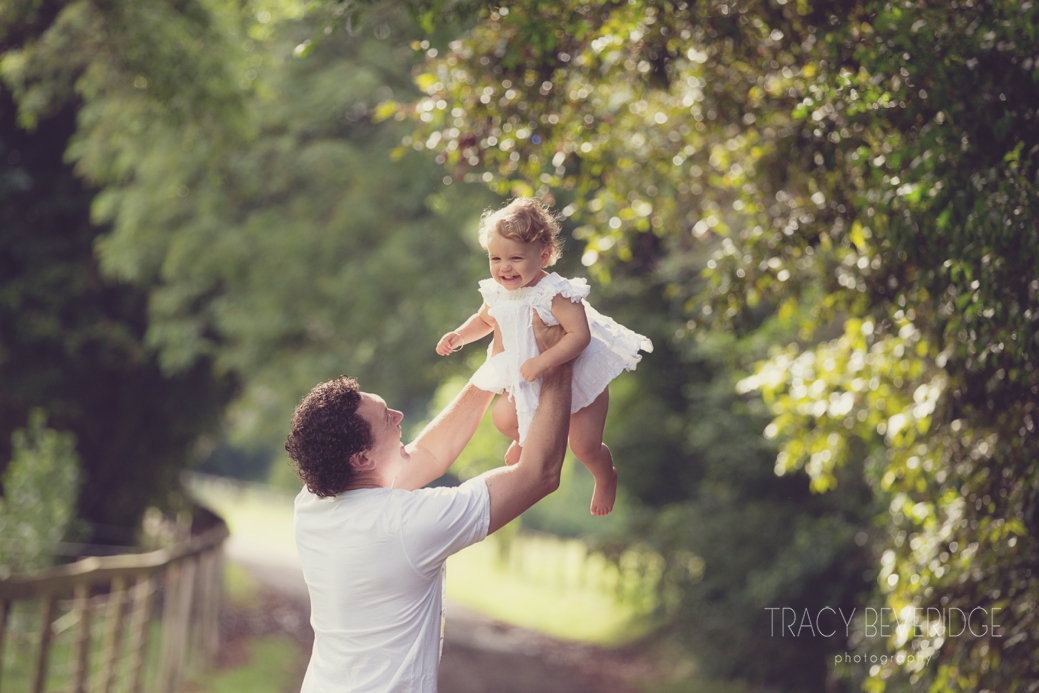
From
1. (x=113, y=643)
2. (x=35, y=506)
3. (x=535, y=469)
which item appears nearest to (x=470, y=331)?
(x=535, y=469)

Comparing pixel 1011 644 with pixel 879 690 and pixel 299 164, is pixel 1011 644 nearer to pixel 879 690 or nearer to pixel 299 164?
pixel 879 690

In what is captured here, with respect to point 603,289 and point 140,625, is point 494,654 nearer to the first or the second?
point 603,289

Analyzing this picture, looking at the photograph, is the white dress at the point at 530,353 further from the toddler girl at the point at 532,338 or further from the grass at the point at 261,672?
the grass at the point at 261,672

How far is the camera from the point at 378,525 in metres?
2.18

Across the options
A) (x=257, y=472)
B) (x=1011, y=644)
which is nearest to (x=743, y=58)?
(x=1011, y=644)

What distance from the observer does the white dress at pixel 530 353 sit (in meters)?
2.36

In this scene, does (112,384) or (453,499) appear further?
(112,384)

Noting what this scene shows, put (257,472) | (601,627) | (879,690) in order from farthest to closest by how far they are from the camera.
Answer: (257,472) → (601,627) → (879,690)

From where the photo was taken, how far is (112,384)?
1212 cm

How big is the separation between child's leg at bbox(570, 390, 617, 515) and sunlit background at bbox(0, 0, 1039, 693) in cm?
119

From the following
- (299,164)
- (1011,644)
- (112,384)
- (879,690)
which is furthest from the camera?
(112,384)

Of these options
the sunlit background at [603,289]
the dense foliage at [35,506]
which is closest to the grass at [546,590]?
the sunlit background at [603,289]

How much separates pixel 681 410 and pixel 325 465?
1033 centimetres

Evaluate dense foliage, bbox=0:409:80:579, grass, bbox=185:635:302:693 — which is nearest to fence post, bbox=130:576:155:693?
dense foliage, bbox=0:409:80:579
